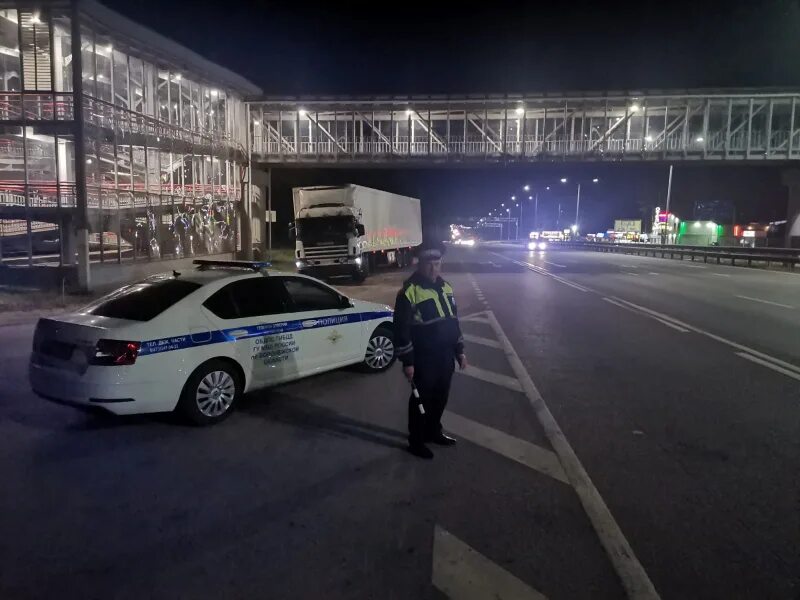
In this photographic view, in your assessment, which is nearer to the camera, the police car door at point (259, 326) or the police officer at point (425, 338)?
the police officer at point (425, 338)

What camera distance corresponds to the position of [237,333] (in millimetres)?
6746

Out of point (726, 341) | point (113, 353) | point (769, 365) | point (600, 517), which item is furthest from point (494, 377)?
point (726, 341)

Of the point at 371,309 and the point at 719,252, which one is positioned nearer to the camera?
the point at 371,309

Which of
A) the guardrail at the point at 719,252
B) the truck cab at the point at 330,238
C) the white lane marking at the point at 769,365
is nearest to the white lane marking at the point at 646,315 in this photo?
the white lane marking at the point at 769,365

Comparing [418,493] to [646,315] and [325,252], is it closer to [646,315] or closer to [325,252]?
[646,315]

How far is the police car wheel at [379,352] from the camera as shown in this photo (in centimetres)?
877

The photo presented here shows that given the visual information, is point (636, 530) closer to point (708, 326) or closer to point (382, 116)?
point (708, 326)

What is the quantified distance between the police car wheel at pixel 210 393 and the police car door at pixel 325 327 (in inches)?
41.2

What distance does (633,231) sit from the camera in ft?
295

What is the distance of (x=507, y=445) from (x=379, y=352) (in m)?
3.29

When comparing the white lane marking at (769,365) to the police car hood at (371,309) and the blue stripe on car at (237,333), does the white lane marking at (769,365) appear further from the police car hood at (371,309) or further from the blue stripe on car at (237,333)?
the blue stripe on car at (237,333)

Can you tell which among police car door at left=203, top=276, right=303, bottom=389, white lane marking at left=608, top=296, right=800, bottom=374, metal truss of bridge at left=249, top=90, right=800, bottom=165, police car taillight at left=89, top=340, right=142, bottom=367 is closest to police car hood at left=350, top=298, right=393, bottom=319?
police car door at left=203, top=276, right=303, bottom=389

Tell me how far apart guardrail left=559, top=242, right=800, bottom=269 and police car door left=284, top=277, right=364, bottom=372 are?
31892 mm

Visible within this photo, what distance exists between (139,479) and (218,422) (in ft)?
4.85
